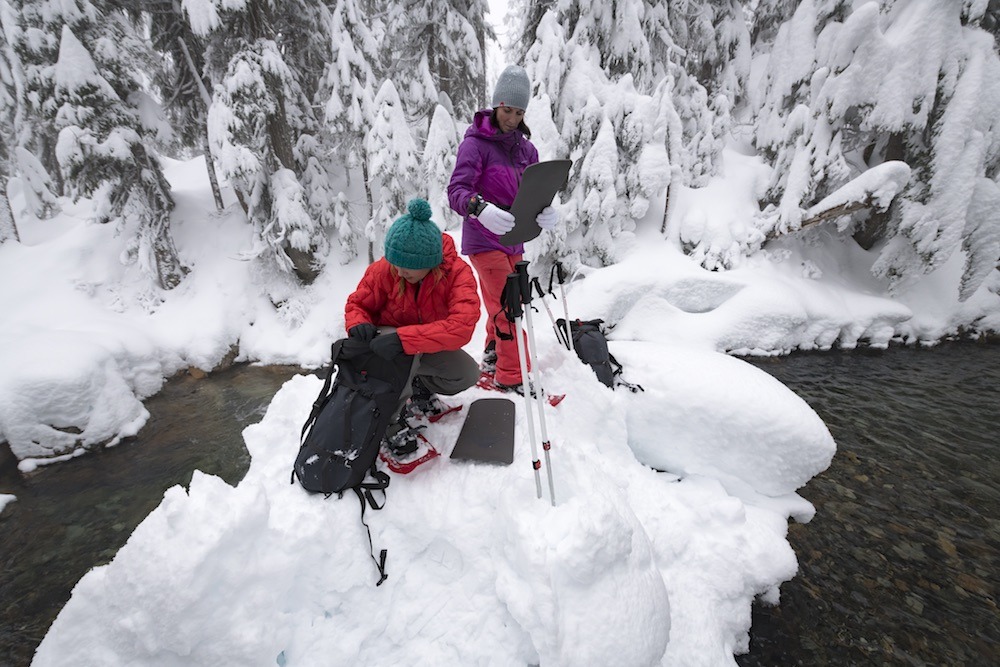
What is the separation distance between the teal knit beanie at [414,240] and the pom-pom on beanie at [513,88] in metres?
1.10

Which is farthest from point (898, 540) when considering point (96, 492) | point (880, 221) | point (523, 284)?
point (96, 492)

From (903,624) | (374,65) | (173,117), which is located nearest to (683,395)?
(903,624)

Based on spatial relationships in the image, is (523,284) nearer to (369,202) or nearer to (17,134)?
(369,202)

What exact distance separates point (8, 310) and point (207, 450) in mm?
6027

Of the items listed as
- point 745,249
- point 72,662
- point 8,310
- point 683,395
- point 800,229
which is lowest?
point 8,310

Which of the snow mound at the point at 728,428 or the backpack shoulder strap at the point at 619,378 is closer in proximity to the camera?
the snow mound at the point at 728,428

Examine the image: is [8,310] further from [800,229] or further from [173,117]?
[800,229]

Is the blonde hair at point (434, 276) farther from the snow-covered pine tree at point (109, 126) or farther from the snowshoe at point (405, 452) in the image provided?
the snow-covered pine tree at point (109, 126)

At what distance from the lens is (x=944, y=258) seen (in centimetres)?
746

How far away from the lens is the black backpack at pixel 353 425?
97.0 inches

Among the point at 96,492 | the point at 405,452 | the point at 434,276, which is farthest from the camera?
the point at 96,492

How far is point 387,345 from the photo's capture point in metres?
2.58

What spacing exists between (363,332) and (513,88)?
2.15 metres

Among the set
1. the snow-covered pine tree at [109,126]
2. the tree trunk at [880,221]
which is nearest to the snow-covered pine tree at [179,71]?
the snow-covered pine tree at [109,126]
